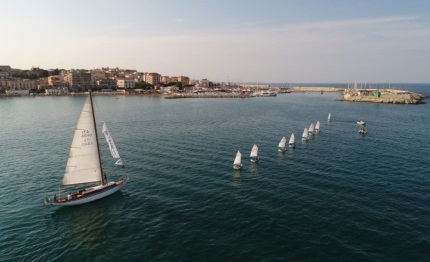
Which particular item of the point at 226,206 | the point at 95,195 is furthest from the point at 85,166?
the point at 226,206

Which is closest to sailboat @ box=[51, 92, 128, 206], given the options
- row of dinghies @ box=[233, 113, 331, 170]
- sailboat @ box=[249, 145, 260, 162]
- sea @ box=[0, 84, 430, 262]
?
sea @ box=[0, 84, 430, 262]

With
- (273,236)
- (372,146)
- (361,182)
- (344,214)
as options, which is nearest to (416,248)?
(344,214)

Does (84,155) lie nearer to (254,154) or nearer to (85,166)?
(85,166)

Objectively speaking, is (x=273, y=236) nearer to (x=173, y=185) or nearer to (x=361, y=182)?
(x=173, y=185)

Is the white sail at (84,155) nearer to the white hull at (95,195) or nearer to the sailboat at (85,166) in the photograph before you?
the sailboat at (85,166)

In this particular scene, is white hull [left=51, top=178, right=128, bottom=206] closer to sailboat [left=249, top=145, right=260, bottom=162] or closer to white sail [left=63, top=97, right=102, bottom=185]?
white sail [left=63, top=97, right=102, bottom=185]
